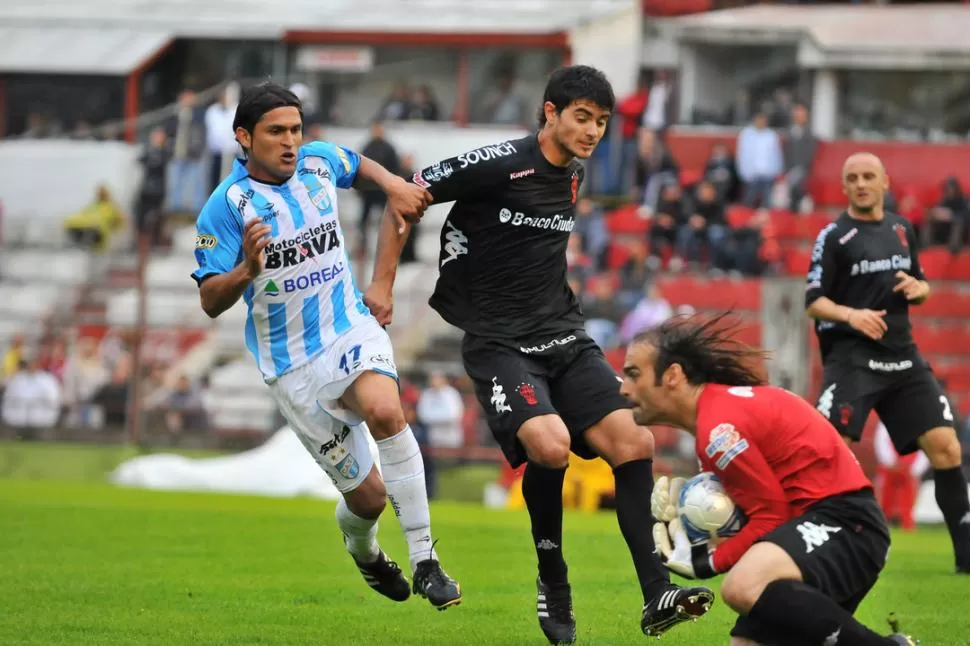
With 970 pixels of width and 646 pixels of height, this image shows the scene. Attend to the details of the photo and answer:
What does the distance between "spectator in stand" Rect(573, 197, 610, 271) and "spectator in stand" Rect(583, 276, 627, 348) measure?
213 cm

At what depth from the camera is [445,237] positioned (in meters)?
8.40

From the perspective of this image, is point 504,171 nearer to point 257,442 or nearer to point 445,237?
point 445,237

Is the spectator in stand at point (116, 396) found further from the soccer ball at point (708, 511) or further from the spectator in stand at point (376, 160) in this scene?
the soccer ball at point (708, 511)

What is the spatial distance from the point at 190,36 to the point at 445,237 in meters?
27.4

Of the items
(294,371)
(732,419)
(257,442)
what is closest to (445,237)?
(294,371)

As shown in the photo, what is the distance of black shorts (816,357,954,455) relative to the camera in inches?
414

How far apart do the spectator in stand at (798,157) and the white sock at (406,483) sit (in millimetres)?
19241

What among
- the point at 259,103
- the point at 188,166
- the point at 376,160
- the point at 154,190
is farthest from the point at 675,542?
the point at 154,190

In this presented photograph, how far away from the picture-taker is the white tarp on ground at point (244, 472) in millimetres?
20359

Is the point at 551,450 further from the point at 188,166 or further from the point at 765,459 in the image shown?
the point at 188,166

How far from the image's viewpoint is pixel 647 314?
70.9 feet

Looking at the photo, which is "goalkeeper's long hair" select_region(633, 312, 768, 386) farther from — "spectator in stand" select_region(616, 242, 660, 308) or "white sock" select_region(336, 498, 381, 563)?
"spectator in stand" select_region(616, 242, 660, 308)

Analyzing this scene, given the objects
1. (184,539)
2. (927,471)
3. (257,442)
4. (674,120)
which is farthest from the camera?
(674,120)

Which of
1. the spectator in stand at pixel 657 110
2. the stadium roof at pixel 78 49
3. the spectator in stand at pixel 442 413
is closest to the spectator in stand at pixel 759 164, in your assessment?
the spectator in stand at pixel 657 110
